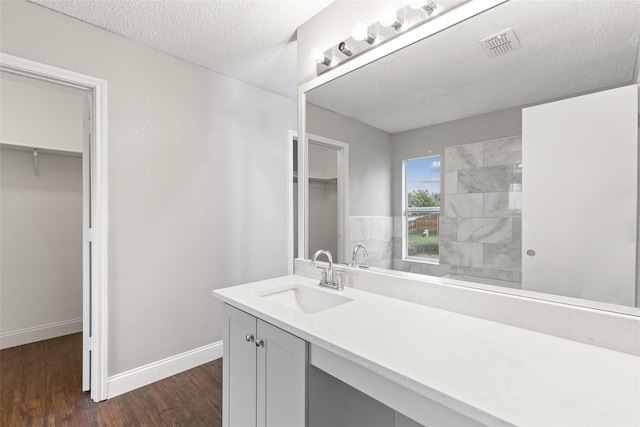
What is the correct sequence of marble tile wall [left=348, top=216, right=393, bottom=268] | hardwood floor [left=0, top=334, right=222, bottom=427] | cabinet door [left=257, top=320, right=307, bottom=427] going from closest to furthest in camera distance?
cabinet door [left=257, top=320, right=307, bottom=427] → marble tile wall [left=348, top=216, right=393, bottom=268] → hardwood floor [left=0, top=334, right=222, bottom=427]

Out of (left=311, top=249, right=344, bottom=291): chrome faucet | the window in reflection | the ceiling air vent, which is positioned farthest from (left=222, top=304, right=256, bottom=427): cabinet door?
the ceiling air vent

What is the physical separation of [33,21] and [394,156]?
2.22m

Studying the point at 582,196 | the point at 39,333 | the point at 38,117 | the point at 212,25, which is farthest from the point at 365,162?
the point at 39,333

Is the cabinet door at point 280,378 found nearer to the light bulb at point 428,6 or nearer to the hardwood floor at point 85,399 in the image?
the hardwood floor at point 85,399

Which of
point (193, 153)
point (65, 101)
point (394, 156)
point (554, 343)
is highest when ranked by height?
point (65, 101)

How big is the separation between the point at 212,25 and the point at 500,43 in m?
A: 1.72

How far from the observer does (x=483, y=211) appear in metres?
1.16

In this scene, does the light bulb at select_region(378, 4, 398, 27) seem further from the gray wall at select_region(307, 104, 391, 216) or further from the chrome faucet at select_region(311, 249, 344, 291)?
the chrome faucet at select_region(311, 249, 344, 291)

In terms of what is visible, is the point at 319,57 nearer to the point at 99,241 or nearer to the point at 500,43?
the point at 500,43

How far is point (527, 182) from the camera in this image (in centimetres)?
105

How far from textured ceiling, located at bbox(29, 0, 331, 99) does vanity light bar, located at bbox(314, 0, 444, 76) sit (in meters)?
0.32

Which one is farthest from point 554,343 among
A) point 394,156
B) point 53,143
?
point 53,143

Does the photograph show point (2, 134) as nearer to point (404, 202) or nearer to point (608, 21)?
point (404, 202)

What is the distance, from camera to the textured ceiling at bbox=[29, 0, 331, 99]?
5.76ft
